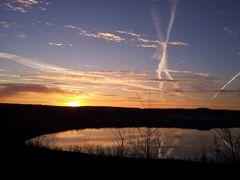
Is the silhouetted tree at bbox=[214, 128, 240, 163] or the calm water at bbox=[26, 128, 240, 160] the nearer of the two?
the silhouetted tree at bbox=[214, 128, 240, 163]

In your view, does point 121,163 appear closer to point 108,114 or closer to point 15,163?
point 15,163

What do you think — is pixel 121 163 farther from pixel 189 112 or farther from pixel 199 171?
pixel 189 112

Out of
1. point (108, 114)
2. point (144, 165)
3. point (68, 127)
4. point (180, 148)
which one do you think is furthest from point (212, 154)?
point (108, 114)

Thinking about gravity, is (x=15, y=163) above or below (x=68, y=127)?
below

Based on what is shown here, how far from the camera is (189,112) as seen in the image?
106 m

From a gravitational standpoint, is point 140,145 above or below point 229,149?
above

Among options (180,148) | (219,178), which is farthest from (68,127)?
(219,178)

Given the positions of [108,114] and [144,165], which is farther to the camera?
[108,114]

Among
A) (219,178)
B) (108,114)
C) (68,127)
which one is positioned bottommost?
(219,178)

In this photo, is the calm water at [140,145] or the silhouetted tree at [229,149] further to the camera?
the calm water at [140,145]

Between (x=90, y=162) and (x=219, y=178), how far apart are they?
19.3 ft

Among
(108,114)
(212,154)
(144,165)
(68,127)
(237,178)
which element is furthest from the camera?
(108,114)

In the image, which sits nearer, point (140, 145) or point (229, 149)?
point (229, 149)

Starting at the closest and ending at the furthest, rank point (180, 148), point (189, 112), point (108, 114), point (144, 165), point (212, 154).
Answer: point (144, 165) < point (212, 154) < point (180, 148) < point (108, 114) < point (189, 112)
